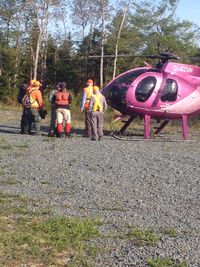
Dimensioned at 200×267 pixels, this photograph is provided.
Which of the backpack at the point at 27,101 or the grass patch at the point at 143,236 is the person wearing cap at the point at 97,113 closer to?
the backpack at the point at 27,101

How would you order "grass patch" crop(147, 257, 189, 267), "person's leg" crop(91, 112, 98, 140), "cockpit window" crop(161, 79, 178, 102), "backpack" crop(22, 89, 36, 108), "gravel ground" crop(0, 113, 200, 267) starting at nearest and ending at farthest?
"grass patch" crop(147, 257, 189, 267) < "gravel ground" crop(0, 113, 200, 267) < "person's leg" crop(91, 112, 98, 140) < "backpack" crop(22, 89, 36, 108) < "cockpit window" crop(161, 79, 178, 102)

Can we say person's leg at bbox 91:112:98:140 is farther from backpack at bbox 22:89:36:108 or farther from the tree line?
the tree line

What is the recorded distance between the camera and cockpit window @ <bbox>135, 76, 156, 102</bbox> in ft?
54.7

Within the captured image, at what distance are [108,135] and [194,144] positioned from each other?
11.5 ft

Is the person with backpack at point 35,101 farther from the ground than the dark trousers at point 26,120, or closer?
farther from the ground

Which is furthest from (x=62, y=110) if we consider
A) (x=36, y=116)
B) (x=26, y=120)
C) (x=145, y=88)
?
(x=145, y=88)

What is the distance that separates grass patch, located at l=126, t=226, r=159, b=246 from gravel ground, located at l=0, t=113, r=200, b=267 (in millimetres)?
57

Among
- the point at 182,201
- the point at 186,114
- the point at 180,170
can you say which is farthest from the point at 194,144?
the point at 182,201

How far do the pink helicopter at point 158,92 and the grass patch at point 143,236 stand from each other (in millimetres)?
10775

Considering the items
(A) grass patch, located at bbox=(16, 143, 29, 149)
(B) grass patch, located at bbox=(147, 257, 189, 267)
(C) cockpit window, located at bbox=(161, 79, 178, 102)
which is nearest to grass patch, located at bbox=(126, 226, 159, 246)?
(B) grass patch, located at bbox=(147, 257, 189, 267)

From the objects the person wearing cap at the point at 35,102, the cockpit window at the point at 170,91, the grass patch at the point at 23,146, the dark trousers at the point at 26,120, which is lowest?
the grass patch at the point at 23,146

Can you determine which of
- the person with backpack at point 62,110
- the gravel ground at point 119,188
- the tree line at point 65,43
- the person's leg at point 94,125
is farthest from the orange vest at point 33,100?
the tree line at point 65,43

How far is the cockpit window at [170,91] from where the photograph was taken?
17.0m

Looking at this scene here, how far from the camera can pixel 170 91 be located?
1706 cm
